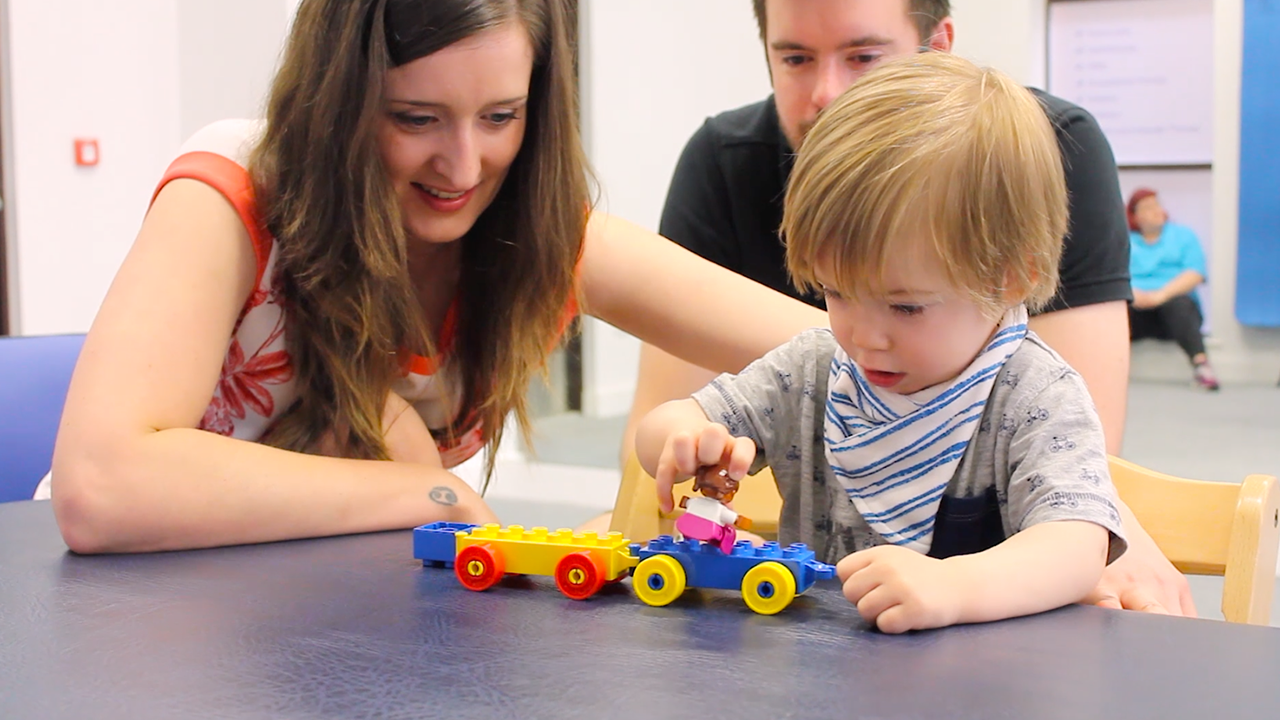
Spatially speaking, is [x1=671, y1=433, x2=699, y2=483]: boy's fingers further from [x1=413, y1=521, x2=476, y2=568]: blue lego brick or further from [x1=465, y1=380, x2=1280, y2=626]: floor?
[x1=465, y1=380, x2=1280, y2=626]: floor

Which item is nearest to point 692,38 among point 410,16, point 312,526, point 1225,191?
point 1225,191

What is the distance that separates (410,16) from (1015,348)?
2.08ft

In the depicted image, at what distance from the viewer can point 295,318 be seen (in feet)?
4.09

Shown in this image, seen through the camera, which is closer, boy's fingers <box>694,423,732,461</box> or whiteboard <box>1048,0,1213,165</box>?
boy's fingers <box>694,423,732,461</box>

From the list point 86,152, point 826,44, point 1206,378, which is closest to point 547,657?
point 826,44

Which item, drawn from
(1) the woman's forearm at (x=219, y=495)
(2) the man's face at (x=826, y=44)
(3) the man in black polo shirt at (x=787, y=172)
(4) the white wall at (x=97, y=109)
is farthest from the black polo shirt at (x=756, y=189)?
(4) the white wall at (x=97, y=109)

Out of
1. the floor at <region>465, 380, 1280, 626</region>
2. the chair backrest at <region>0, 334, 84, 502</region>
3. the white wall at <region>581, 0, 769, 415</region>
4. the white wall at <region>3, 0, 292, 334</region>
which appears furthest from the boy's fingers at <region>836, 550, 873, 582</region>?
the white wall at <region>581, 0, 769, 415</region>

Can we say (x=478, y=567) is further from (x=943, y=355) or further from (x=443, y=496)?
(x=943, y=355)

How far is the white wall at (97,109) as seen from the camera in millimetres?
3830

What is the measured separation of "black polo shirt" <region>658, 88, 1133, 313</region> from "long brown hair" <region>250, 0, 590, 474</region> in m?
0.47

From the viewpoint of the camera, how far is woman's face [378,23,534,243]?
1.17 meters

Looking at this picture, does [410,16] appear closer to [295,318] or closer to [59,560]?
[295,318]

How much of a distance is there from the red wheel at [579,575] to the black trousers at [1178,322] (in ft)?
17.9

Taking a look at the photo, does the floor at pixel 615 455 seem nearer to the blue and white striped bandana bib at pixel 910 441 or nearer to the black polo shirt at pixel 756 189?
the black polo shirt at pixel 756 189
